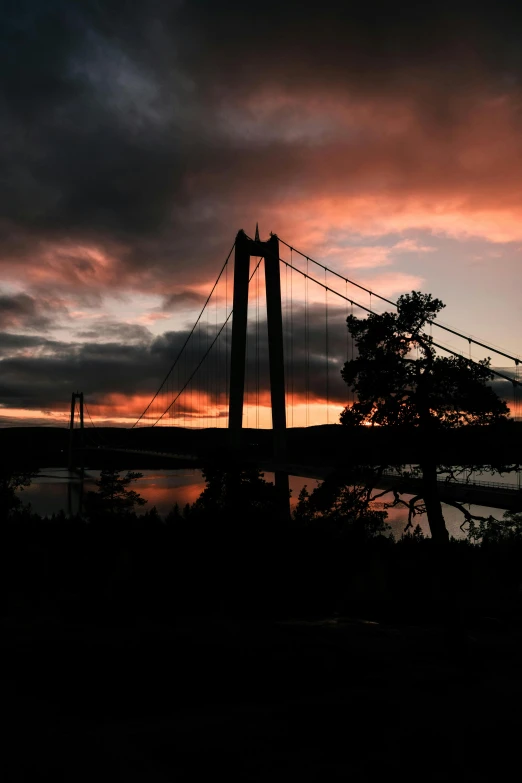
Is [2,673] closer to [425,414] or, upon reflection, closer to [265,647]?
[265,647]

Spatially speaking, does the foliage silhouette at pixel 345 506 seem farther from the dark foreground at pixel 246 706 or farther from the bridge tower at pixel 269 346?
the bridge tower at pixel 269 346

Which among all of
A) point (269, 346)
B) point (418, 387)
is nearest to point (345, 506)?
point (418, 387)

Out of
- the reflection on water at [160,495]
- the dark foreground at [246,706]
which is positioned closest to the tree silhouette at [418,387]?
the dark foreground at [246,706]

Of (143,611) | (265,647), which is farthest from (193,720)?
(143,611)

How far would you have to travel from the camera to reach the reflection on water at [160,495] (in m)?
43.1

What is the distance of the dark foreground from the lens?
14.0 feet

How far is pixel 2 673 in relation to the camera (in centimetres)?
559

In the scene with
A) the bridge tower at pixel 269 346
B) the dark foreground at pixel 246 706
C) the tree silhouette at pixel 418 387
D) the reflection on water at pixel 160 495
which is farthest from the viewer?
the reflection on water at pixel 160 495

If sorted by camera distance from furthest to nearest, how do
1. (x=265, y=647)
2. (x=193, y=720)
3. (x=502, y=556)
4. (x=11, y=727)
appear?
(x=502, y=556) < (x=265, y=647) < (x=193, y=720) < (x=11, y=727)

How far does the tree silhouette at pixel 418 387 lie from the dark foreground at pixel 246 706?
4.63 m

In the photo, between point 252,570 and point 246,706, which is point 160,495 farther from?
point 246,706

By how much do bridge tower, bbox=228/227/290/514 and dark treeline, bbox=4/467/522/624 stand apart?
31.0 feet

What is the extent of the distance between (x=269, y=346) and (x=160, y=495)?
117 feet

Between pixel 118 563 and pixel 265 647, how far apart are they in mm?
8746
